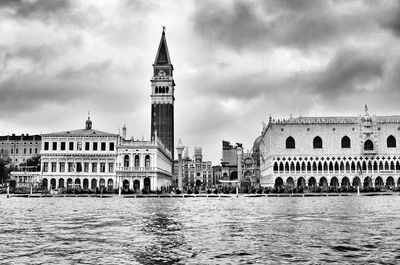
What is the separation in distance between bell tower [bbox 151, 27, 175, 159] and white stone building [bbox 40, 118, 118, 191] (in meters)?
30.0

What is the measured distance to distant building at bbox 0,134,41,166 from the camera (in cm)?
12800

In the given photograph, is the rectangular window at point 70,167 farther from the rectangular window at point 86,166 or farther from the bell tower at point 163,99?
the bell tower at point 163,99

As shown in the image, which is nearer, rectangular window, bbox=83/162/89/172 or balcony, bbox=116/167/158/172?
balcony, bbox=116/167/158/172

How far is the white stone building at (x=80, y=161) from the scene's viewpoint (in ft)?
260

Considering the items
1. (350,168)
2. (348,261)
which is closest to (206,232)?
(348,261)

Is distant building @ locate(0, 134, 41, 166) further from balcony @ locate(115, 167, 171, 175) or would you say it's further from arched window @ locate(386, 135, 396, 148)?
arched window @ locate(386, 135, 396, 148)

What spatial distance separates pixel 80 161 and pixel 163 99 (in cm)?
3867

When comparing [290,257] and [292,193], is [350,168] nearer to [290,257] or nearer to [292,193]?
[292,193]

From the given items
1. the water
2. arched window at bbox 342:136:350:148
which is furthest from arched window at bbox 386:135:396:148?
the water

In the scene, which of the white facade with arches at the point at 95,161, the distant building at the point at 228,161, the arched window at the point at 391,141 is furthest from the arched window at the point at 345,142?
the distant building at the point at 228,161

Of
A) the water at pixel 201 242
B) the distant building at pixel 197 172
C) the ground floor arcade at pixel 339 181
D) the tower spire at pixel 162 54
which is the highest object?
the tower spire at pixel 162 54

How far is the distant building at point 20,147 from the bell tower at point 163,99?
34.1 m

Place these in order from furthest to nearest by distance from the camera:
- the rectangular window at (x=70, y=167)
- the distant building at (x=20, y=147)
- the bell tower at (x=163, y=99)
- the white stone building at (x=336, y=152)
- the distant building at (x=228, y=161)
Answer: the distant building at (x=228, y=161), the distant building at (x=20, y=147), the bell tower at (x=163, y=99), the white stone building at (x=336, y=152), the rectangular window at (x=70, y=167)

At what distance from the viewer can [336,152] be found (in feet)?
294
